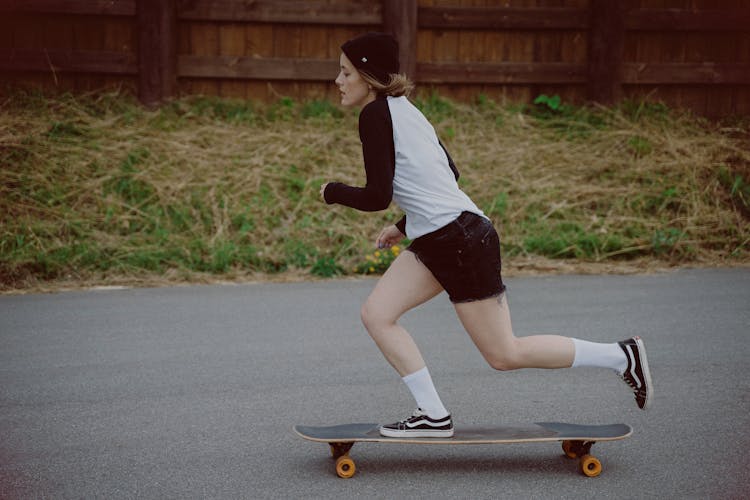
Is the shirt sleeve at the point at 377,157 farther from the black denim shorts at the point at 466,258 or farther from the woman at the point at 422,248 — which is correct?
the black denim shorts at the point at 466,258

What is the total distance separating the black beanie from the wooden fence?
25.6ft

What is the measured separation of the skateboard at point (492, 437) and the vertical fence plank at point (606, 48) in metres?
8.65

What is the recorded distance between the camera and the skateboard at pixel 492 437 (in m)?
4.01

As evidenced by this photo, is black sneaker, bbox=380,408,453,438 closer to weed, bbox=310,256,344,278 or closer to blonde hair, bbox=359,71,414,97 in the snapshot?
blonde hair, bbox=359,71,414,97

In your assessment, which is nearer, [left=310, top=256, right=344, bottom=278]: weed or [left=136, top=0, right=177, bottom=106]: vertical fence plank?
[left=310, top=256, right=344, bottom=278]: weed

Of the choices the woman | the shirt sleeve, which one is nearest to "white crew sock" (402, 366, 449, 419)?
the woman

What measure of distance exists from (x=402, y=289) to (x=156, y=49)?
8235mm

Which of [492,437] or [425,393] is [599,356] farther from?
[425,393]

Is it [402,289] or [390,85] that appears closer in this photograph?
[390,85]

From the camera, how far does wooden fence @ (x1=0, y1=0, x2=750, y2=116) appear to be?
1134 cm

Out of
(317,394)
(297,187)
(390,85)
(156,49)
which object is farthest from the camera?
(156,49)

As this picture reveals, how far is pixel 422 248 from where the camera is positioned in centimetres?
402

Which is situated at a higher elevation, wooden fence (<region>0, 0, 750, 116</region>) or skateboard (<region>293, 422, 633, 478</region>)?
wooden fence (<region>0, 0, 750, 116</region>)

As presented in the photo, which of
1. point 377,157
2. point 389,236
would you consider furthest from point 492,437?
point 377,157
